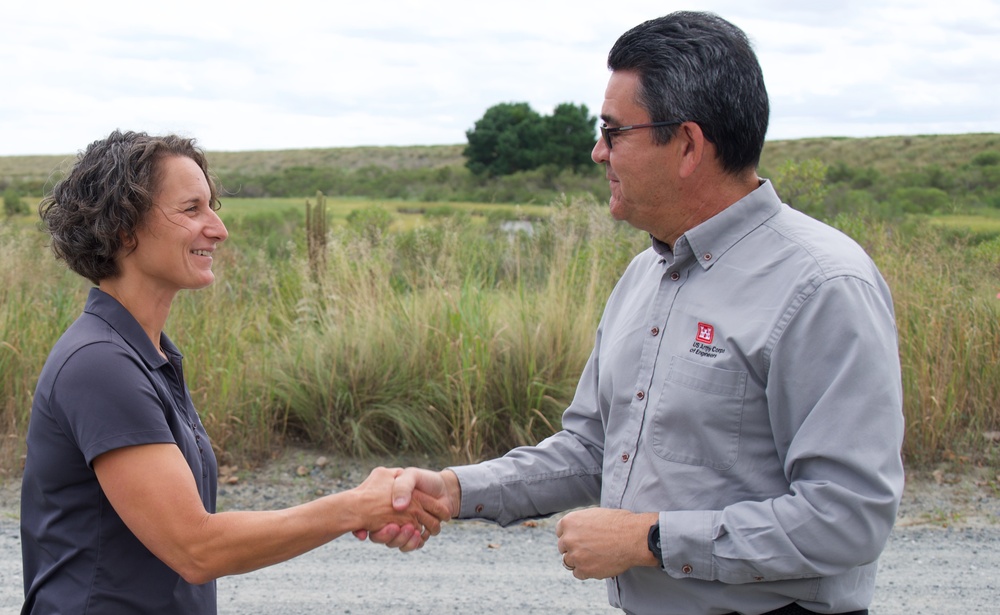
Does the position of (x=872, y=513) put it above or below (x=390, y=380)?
above

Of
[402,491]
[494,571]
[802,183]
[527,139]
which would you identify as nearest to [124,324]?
[402,491]

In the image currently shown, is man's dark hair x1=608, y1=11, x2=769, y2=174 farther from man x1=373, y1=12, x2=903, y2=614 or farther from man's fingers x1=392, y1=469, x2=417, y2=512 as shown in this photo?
man's fingers x1=392, y1=469, x2=417, y2=512

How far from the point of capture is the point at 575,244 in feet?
33.0

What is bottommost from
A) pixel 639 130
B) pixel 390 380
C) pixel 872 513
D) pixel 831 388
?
pixel 390 380

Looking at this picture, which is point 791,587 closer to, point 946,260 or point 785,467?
point 785,467

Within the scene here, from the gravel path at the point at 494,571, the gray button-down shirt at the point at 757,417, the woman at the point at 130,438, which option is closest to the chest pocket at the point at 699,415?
the gray button-down shirt at the point at 757,417

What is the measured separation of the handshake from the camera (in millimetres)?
3045

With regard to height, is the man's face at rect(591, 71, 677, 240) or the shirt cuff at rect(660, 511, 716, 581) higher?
the man's face at rect(591, 71, 677, 240)

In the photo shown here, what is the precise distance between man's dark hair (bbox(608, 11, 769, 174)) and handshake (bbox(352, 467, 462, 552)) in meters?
1.30

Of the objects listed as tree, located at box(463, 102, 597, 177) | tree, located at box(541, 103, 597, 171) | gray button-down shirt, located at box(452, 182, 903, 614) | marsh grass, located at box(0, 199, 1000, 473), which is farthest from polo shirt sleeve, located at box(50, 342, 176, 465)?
tree, located at box(541, 103, 597, 171)

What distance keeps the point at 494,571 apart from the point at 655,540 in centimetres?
315

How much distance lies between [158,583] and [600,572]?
115 cm

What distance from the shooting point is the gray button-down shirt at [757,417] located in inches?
85.1

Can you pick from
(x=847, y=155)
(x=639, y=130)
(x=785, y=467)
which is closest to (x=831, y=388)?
(x=785, y=467)
